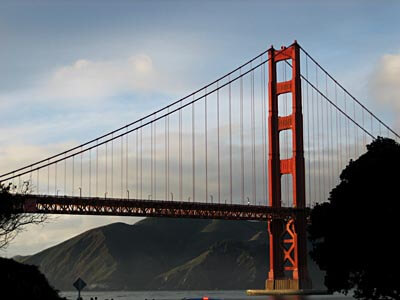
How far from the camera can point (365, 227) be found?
152 feet

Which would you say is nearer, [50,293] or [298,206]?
[50,293]

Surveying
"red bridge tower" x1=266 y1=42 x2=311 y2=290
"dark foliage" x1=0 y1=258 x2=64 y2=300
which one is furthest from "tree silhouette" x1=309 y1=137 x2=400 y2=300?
"red bridge tower" x1=266 y1=42 x2=311 y2=290

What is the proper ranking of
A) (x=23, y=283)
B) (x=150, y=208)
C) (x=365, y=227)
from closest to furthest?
1. (x=23, y=283)
2. (x=365, y=227)
3. (x=150, y=208)

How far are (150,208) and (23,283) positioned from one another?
67.5 meters

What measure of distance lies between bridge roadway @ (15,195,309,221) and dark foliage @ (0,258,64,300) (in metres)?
50.1

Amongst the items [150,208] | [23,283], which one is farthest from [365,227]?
[150,208]

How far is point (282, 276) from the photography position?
124m

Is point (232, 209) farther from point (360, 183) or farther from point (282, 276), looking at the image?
point (360, 183)

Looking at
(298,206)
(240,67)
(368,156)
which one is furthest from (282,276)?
(368,156)

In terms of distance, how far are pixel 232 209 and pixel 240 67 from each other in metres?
26.0

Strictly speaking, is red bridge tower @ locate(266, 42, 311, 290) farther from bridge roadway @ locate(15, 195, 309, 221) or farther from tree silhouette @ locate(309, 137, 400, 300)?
tree silhouette @ locate(309, 137, 400, 300)

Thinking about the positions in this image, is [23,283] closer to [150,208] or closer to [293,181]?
[150,208]

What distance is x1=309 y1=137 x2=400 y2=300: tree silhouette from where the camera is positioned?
4531 cm

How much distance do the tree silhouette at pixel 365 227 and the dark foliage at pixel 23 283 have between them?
15.4 meters
